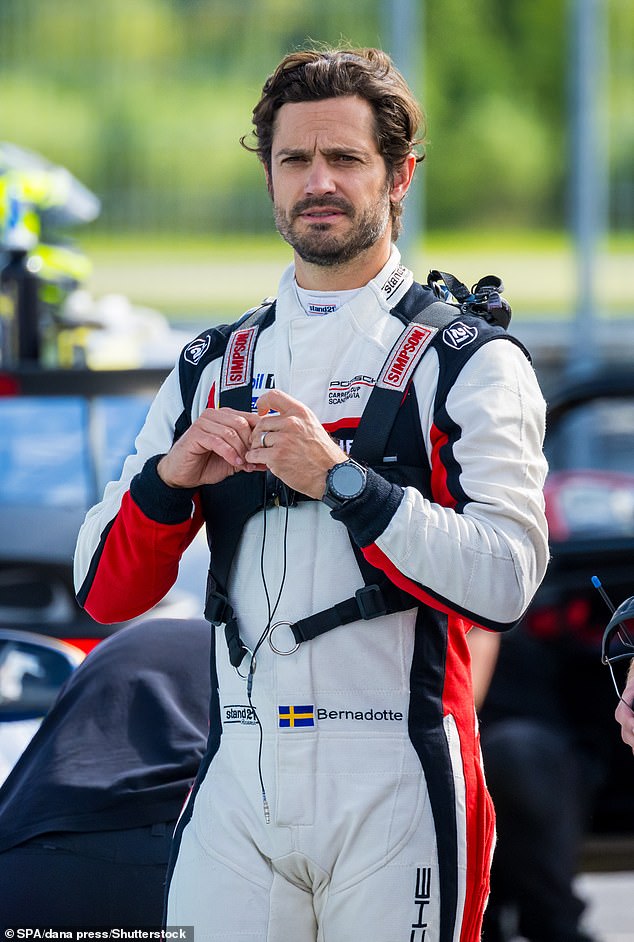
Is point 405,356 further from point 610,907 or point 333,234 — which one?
point 610,907

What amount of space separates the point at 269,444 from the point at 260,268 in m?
7.06

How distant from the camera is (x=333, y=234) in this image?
2.57 m

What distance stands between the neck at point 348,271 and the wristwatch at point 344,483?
428 mm

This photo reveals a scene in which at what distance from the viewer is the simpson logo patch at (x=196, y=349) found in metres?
2.71

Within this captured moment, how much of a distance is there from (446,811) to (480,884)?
0.17 metres

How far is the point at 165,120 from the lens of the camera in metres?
9.26

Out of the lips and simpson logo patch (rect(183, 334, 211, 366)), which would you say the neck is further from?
simpson logo patch (rect(183, 334, 211, 366))

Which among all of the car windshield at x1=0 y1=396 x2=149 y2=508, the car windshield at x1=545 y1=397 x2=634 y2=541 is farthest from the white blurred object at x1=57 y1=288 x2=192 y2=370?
the car windshield at x1=545 y1=397 x2=634 y2=541

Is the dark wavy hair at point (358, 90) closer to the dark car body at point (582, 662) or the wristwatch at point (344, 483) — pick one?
the wristwatch at point (344, 483)

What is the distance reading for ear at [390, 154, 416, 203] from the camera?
→ 8.82 ft

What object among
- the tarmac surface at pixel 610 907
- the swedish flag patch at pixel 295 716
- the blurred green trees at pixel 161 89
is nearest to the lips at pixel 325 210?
the swedish flag patch at pixel 295 716

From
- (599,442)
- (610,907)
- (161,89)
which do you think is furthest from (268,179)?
(161,89)

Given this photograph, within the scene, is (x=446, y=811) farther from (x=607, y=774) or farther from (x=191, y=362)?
(x=607, y=774)

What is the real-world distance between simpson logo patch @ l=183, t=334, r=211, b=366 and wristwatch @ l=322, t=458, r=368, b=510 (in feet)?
1.59
